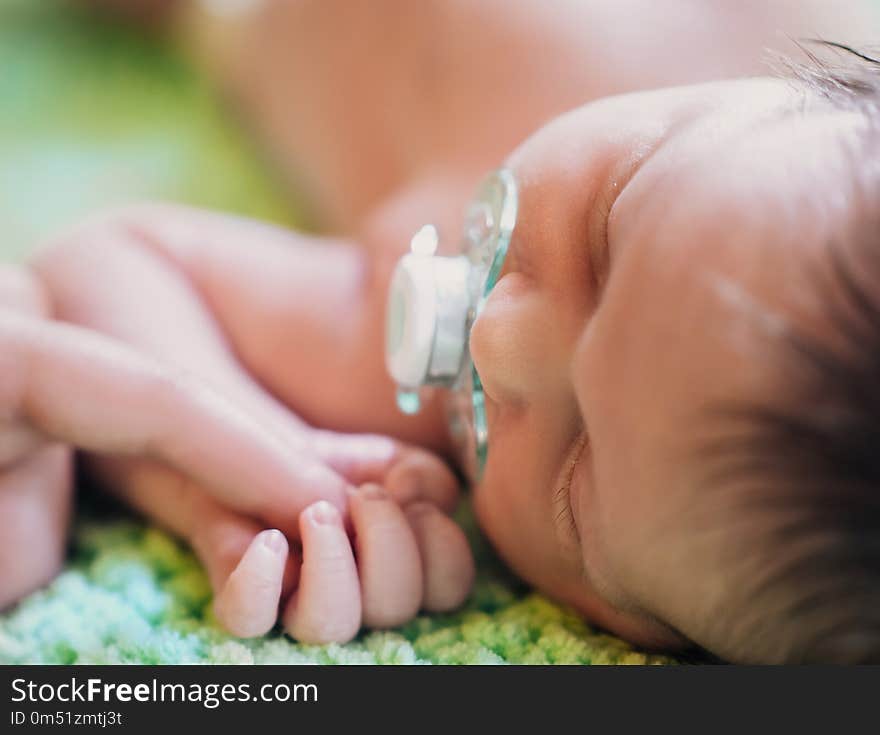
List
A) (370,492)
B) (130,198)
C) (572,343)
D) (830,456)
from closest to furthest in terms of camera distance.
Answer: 1. (830,456)
2. (572,343)
3. (370,492)
4. (130,198)

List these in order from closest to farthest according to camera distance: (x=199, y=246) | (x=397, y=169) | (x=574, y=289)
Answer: (x=574, y=289) → (x=199, y=246) → (x=397, y=169)

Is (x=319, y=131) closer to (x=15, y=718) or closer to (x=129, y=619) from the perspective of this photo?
(x=129, y=619)

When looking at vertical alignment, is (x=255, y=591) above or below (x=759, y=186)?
below

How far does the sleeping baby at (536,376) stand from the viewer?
49 centimetres

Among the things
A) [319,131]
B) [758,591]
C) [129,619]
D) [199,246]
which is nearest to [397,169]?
[319,131]

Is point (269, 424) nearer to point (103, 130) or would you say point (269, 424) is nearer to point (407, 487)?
point (407, 487)

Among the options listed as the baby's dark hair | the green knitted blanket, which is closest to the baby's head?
the baby's dark hair

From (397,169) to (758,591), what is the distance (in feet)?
2.70

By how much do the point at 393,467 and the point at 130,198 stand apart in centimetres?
67

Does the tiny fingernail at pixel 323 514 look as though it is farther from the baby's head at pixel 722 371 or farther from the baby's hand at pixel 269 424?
the baby's head at pixel 722 371

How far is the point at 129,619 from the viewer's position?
2.28 feet

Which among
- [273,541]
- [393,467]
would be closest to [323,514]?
[273,541]

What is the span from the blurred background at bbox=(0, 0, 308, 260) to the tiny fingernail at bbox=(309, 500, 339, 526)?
2.22 feet

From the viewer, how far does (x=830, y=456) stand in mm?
476
